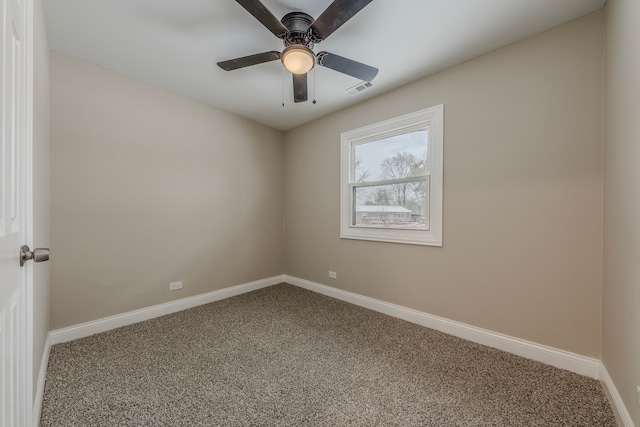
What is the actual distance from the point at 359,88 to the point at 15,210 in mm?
2765

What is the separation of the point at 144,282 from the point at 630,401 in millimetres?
3737

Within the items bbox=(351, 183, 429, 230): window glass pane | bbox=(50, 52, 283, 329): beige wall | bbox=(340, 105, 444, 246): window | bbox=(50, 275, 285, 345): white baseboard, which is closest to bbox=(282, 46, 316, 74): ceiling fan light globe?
bbox=(340, 105, 444, 246): window

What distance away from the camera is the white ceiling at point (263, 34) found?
1.76 metres

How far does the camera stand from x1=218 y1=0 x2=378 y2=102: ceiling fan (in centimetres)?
148

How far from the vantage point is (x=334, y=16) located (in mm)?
1549

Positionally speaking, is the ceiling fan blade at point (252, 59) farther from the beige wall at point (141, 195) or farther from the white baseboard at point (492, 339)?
the white baseboard at point (492, 339)

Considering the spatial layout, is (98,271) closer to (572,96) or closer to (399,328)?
(399,328)

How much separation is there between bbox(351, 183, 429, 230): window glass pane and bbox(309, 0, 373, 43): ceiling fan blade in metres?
1.68

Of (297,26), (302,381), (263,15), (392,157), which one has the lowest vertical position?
(302,381)

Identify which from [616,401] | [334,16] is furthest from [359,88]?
[616,401]

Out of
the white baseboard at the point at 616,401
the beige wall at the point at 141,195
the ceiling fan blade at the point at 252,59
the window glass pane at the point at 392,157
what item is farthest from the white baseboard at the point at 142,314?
the white baseboard at the point at 616,401

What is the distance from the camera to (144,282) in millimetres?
2719

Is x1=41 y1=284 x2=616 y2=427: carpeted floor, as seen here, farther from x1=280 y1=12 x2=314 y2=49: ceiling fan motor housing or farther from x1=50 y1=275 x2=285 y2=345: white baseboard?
x1=280 y1=12 x2=314 y2=49: ceiling fan motor housing

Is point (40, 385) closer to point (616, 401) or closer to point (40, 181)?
point (40, 181)
